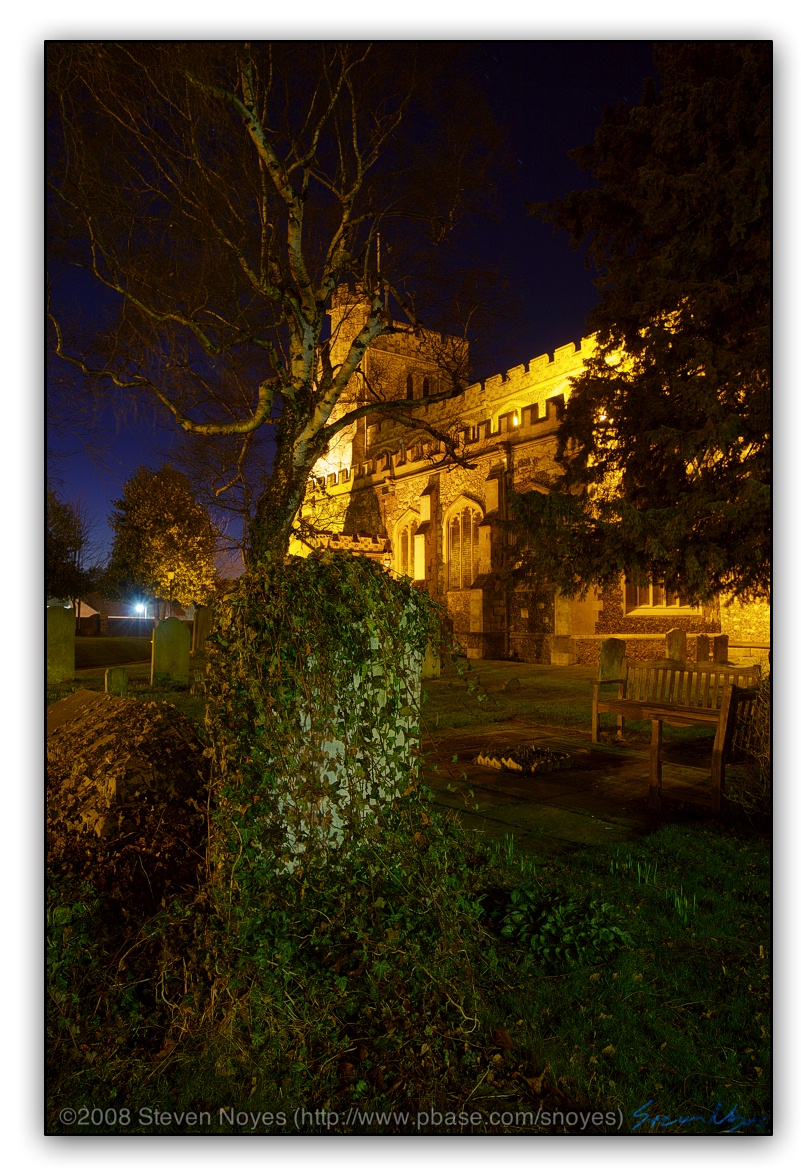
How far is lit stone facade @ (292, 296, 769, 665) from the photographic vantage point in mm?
16047

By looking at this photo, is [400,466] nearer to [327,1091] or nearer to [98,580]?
[98,580]

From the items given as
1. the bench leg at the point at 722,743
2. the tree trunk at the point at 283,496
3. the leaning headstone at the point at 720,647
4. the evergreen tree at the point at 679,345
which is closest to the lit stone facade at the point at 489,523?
the leaning headstone at the point at 720,647

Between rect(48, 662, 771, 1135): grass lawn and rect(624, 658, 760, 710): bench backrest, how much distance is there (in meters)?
2.18

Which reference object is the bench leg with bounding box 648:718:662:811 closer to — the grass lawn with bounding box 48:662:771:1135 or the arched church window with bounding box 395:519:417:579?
the grass lawn with bounding box 48:662:771:1135

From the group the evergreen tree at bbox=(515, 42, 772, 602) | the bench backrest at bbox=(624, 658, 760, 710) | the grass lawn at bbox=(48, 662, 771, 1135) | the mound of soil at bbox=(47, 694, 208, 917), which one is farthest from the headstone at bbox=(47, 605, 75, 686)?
the bench backrest at bbox=(624, 658, 760, 710)

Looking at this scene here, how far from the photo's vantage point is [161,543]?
2438 centimetres

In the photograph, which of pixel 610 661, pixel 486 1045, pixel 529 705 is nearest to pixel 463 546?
pixel 610 661

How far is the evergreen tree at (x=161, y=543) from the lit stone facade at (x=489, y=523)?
5556 millimetres

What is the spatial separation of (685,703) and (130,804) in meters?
4.09

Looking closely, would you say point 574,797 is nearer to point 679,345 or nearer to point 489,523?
point 679,345

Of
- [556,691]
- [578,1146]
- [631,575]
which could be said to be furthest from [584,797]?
[556,691]

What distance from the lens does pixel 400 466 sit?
26734mm

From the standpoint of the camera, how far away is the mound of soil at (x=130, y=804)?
3.32m
